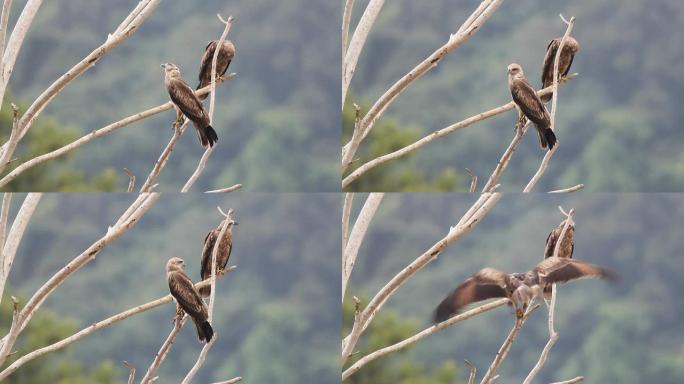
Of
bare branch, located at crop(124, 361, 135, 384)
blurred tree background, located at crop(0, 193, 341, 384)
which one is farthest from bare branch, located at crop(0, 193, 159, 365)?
bare branch, located at crop(124, 361, 135, 384)

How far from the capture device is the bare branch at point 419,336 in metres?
2.86

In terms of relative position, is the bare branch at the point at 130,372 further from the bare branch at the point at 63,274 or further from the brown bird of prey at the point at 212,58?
the brown bird of prey at the point at 212,58

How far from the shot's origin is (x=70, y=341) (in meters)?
2.86

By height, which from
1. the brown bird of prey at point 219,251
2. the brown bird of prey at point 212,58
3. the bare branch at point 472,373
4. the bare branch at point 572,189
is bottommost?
the bare branch at point 472,373

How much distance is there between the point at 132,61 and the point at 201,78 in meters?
0.24

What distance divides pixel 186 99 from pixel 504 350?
1.32 metres

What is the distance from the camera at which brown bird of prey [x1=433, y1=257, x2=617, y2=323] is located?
2824mm

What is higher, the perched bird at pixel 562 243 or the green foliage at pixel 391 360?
the perched bird at pixel 562 243

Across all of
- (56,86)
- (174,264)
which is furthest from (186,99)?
(174,264)

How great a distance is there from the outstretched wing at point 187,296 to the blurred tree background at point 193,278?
33 millimetres

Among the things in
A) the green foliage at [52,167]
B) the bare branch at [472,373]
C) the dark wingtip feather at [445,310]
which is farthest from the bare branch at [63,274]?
the bare branch at [472,373]

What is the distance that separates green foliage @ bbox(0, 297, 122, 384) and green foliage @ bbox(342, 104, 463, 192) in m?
1.01

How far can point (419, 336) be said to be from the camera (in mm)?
2877

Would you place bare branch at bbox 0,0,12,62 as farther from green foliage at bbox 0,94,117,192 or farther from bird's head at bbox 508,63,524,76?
bird's head at bbox 508,63,524,76
